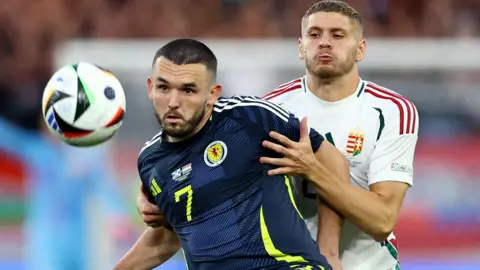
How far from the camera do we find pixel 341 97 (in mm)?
4250

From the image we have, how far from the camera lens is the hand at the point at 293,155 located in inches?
145

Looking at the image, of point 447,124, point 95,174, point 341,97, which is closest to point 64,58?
point 95,174

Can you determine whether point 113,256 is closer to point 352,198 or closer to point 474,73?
point 474,73

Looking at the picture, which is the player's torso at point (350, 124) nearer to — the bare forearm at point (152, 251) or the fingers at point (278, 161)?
the fingers at point (278, 161)

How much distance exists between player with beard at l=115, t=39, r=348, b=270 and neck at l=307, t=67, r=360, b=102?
46cm

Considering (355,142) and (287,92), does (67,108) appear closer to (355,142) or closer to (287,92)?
(287,92)

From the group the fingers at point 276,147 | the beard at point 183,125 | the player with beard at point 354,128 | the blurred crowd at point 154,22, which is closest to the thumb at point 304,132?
the fingers at point 276,147

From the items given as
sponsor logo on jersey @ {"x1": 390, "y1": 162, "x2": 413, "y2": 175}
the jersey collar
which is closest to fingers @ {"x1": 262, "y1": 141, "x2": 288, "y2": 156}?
sponsor logo on jersey @ {"x1": 390, "y1": 162, "x2": 413, "y2": 175}

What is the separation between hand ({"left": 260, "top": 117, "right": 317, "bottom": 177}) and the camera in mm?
3680

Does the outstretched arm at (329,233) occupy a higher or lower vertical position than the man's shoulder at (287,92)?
lower

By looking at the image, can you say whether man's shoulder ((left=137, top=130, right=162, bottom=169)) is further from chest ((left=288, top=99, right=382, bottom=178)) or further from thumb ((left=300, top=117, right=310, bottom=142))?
chest ((left=288, top=99, right=382, bottom=178))

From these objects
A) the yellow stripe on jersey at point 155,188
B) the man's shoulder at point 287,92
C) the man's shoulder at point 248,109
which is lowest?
the yellow stripe on jersey at point 155,188

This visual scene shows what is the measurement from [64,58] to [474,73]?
376cm

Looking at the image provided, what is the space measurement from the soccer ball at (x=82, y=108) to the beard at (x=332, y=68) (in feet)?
3.40
